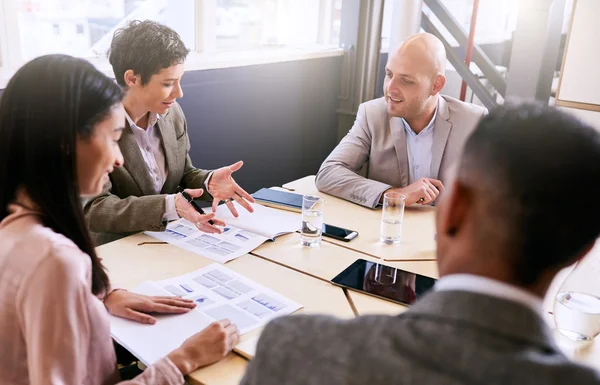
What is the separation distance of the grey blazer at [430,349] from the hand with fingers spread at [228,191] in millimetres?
1190

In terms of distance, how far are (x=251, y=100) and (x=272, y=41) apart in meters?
0.57

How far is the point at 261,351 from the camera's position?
0.65 m

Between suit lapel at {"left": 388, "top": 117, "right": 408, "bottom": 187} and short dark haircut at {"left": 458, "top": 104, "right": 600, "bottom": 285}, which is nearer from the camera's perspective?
short dark haircut at {"left": 458, "top": 104, "right": 600, "bottom": 285}

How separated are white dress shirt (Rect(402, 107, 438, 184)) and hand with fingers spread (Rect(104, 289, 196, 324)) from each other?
1.30m

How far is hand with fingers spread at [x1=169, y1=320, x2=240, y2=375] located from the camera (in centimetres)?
104

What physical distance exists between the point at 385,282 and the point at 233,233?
0.53 metres

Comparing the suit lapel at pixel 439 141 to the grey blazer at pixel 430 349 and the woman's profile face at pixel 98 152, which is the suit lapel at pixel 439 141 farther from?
the grey blazer at pixel 430 349

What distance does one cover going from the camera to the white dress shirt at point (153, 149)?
6.26ft

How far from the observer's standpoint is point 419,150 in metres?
2.30

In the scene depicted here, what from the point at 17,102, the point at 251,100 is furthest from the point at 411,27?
the point at 17,102

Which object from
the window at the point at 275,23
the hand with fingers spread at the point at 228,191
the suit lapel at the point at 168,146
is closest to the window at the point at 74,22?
the window at the point at 275,23

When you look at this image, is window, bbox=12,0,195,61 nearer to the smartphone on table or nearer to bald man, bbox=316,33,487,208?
bald man, bbox=316,33,487,208

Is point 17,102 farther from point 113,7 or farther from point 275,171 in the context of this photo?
point 275,171

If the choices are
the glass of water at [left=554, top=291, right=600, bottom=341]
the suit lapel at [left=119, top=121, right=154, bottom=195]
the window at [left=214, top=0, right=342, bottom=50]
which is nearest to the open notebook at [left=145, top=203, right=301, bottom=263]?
the suit lapel at [left=119, top=121, right=154, bottom=195]
